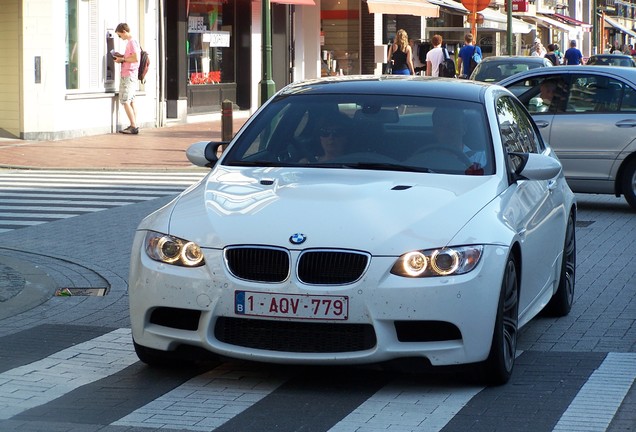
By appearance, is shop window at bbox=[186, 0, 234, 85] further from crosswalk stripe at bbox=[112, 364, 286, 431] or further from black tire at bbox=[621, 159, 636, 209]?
crosswalk stripe at bbox=[112, 364, 286, 431]

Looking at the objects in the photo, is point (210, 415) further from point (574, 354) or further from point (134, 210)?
point (134, 210)

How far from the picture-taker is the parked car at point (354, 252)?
6059 mm

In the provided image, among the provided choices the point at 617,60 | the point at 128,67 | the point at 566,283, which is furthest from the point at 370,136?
the point at 617,60

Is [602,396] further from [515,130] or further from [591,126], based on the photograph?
[591,126]

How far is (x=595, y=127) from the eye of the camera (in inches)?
566

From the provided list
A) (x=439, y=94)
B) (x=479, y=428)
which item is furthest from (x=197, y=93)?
(x=479, y=428)

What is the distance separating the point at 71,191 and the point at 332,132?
9.54 metres

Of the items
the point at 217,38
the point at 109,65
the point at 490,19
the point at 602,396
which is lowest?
the point at 602,396

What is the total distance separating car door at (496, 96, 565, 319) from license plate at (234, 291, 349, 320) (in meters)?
1.15

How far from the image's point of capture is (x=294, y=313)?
6.04m

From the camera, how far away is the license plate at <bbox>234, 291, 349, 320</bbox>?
6012 mm

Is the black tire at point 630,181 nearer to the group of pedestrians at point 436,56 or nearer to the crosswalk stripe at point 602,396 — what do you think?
the crosswalk stripe at point 602,396

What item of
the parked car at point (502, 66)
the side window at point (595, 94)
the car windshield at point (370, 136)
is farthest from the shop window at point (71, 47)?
the car windshield at point (370, 136)

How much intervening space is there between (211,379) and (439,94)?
7.16 ft
